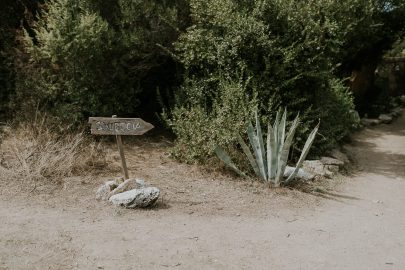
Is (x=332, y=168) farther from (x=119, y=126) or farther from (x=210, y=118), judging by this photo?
(x=119, y=126)

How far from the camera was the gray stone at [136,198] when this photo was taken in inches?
208

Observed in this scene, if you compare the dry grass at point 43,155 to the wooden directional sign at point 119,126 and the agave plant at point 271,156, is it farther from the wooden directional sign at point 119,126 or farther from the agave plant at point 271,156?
the agave plant at point 271,156

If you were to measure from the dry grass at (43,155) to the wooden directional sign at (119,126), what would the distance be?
3.14 feet

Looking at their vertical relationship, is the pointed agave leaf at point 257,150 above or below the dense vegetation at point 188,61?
below

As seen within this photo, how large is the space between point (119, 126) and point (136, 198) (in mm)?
1040

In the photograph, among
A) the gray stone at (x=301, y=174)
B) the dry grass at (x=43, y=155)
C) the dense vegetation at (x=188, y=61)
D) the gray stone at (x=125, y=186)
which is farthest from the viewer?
the dense vegetation at (x=188, y=61)

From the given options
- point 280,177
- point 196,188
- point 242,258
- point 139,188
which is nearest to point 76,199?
point 139,188

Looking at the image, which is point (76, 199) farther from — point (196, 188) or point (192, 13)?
point (192, 13)

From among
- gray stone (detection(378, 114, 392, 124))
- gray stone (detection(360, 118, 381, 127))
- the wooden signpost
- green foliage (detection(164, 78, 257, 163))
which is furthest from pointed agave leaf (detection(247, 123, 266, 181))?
gray stone (detection(378, 114, 392, 124))

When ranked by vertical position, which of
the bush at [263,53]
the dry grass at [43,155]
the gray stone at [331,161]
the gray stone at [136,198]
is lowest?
the gray stone at [331,161]

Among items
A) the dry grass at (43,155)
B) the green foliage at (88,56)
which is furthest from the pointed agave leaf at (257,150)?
the green foliage at (88,56)

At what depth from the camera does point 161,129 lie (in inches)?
372

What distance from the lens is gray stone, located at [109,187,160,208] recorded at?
5277 mm

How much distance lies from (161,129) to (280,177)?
374 centimetres
